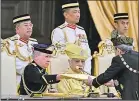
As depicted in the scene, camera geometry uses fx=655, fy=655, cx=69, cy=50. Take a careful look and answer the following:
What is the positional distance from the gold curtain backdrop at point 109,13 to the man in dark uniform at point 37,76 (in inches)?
87.1

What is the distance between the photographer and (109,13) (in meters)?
7.09

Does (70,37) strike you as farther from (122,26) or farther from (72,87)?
(72,87)

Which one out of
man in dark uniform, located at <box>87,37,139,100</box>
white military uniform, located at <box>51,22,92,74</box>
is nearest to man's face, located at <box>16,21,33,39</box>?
white military uniform, located at <box>51,22,92,74</box>

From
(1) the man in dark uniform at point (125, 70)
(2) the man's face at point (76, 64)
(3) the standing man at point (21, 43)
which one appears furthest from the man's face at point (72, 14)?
(1) the man in dark uniform at point (125, 70)

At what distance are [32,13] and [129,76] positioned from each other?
2.94 m

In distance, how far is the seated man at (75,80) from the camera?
16.8 ft

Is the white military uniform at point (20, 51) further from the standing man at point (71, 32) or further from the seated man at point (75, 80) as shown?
the seated man at point (75, 80)

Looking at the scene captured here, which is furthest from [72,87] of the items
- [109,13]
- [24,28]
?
[109,13]

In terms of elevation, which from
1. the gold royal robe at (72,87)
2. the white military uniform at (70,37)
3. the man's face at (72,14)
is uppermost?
the man's face at (72,14)

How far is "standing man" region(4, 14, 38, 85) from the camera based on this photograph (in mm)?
5719

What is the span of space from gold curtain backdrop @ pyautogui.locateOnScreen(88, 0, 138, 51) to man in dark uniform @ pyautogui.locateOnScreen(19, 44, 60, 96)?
2.21 meters

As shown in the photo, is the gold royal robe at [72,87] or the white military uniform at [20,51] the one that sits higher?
the white military uniform at [20,51]

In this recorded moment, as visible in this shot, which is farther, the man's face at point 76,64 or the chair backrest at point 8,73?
the chair backrest at point 8,73

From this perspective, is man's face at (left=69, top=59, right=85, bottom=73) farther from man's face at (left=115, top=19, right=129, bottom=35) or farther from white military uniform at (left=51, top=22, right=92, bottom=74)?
man's face at (left=115, top=19, right=129, bottom=35)
